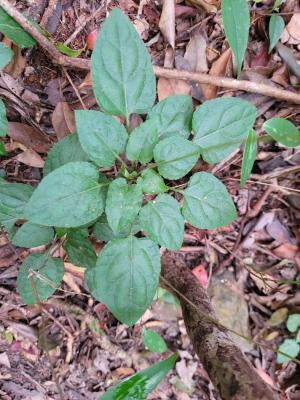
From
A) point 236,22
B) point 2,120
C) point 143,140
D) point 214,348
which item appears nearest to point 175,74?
point 236,22

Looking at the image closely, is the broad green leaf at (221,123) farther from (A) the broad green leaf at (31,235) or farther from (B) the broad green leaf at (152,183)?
(A) the broad green leaf at (31,235)

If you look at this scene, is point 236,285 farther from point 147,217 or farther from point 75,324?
point 147,217

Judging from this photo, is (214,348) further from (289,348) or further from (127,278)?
(289,348)

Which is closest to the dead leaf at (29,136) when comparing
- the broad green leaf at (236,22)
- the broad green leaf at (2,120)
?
the broad green leaf at (2,120)

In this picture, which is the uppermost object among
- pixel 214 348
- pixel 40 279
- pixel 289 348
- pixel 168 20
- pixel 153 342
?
pixel 168 20

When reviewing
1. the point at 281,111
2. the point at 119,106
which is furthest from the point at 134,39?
the point at 281,111

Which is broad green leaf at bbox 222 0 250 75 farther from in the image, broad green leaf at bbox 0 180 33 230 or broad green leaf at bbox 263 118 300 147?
broad green leaf at bbox 0 180 33 230

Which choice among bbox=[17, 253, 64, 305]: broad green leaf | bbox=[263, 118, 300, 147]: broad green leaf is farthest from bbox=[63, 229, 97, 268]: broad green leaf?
bbox=[263, 118, 300, 147]: broad green leaf
